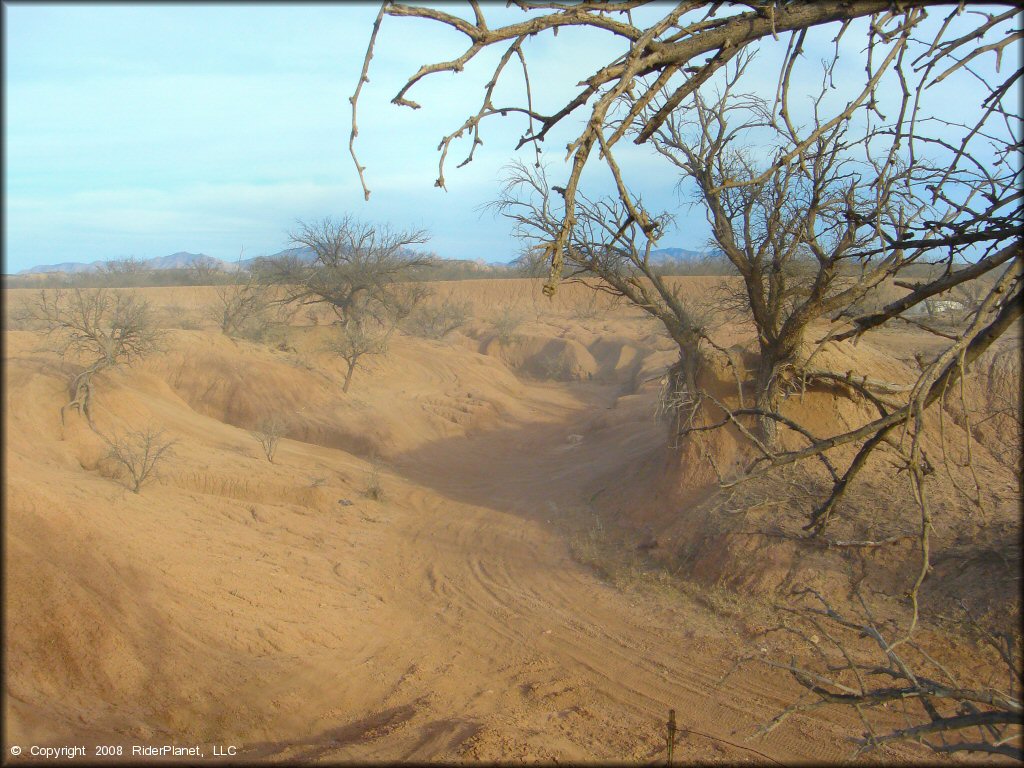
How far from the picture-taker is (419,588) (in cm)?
907

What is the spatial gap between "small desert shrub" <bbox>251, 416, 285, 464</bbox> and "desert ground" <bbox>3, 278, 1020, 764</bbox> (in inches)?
15.4

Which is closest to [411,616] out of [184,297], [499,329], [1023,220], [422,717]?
[422,717]

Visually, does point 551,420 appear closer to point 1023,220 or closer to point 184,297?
point 1023,220

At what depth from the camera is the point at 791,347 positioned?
9.14 meters

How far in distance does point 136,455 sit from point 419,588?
15.4 feet

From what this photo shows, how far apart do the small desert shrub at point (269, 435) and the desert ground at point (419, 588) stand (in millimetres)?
390

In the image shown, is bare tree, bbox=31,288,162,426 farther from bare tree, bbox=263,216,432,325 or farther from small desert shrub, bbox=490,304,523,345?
small desert shrub, bbox=490,304,523,345

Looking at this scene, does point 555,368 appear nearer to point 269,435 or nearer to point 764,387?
point 269,435

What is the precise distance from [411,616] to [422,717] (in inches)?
95.6

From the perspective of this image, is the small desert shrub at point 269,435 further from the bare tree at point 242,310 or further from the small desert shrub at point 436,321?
the small desert shrub at point 436,321

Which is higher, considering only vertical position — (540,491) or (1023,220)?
(1023,220)

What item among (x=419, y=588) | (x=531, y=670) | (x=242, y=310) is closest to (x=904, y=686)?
(x=531, y=670)

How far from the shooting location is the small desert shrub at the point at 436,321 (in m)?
32.3

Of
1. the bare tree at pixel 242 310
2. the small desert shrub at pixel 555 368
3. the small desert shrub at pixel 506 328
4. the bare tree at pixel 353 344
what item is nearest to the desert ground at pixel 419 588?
the bare tree at pixel 353 344
